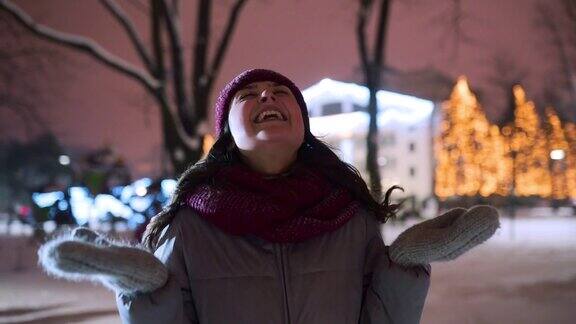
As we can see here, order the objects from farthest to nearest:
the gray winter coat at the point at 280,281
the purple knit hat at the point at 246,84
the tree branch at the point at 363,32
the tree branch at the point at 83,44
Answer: the tree branch at the point at 363,32
the tree branch at the point at 83,44
the purple knit hat at the point at 246,84
the gray winter coat at the point at 280,281

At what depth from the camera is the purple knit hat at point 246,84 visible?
1.69m

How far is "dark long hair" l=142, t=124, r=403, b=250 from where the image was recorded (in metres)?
1.62

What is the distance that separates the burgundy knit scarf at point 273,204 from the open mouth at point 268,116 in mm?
153

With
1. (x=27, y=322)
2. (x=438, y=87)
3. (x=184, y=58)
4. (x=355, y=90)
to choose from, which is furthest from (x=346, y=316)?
(x=438, y=87)

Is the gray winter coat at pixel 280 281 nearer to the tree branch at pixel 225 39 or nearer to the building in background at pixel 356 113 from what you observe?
the building in background at pixel 356 113

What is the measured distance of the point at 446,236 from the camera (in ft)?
4.47

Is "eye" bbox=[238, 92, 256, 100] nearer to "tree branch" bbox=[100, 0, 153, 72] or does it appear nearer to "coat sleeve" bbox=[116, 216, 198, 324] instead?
→ "coat sleeve" bbox=[116, 216, 198, 324]

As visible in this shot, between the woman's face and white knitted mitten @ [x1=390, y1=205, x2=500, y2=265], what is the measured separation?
435mm

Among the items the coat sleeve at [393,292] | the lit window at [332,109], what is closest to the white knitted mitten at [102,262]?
the coat sleeve at [393,292]

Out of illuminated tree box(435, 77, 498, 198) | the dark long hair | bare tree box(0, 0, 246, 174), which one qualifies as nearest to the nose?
the dark long hair

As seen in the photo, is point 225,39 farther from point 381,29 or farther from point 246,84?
point 246,84

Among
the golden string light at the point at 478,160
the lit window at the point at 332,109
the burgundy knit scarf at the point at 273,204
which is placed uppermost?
the lit window at the point at 332,109

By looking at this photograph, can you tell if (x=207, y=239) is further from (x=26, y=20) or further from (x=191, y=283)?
(x=26, y=20)

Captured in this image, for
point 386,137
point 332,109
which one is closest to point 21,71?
point 332,109
